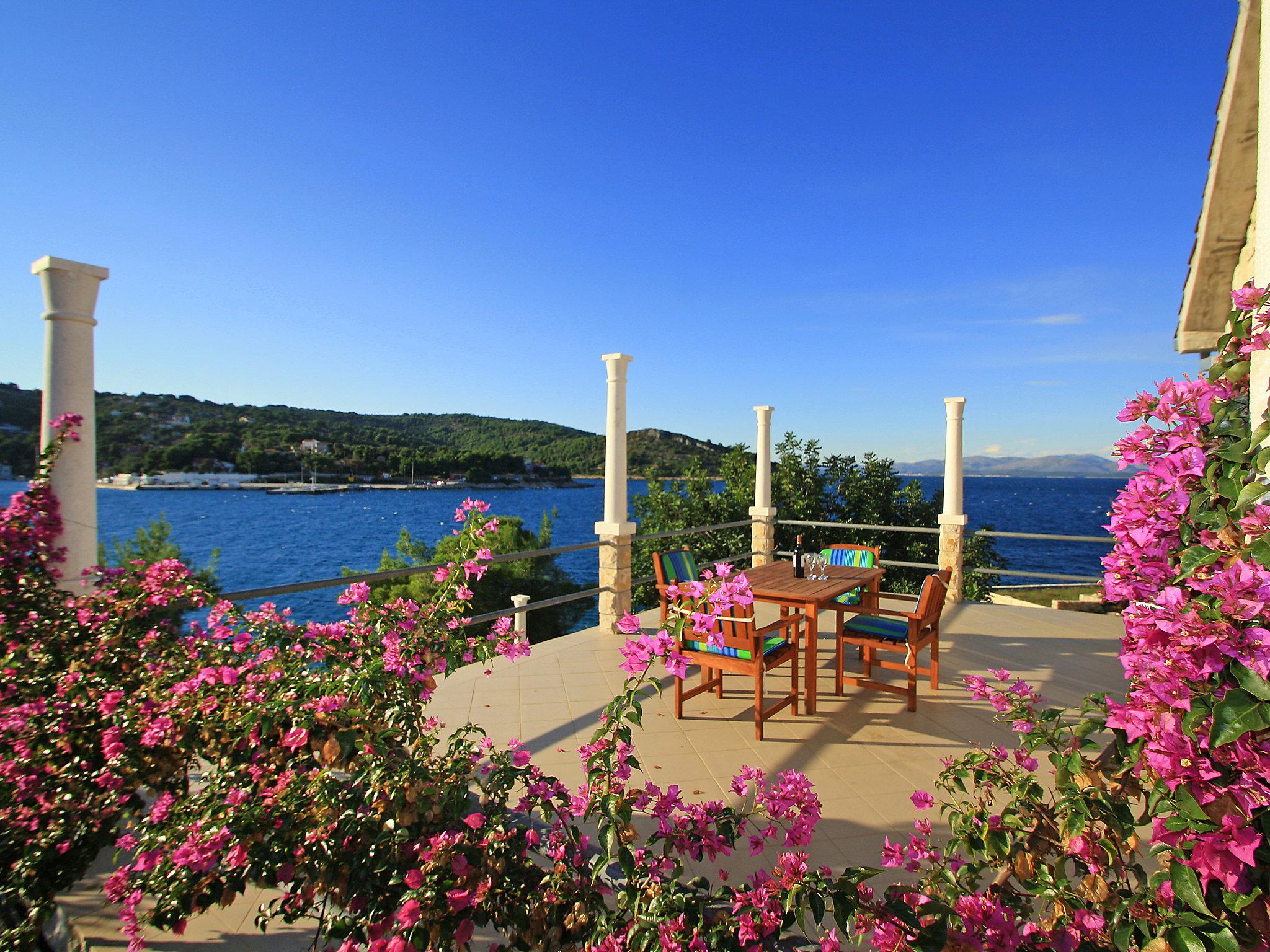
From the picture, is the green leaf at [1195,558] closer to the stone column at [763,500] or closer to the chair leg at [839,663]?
the chair leg at [839,663]

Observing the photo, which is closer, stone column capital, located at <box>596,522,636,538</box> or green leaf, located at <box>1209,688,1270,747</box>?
green leaf, located at <box>1209,688,1270,747</box>

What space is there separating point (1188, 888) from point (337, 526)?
140 feet

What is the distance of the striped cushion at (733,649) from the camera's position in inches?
124

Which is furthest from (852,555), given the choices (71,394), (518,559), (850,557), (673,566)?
(71,394)

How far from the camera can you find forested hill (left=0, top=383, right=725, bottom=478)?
7953 millimetres

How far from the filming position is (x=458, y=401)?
2923cm

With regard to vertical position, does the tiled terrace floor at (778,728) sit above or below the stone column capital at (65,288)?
below

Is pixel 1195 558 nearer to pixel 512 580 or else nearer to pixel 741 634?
pixel 741 634

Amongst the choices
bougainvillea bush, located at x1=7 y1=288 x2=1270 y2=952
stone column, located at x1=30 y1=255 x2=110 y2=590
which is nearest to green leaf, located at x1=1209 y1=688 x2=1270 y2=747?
bougainvillea bush, located at x1=7 y1=288 x2=1270 y2=952

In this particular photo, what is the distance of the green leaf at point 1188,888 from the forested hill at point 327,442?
3172mm

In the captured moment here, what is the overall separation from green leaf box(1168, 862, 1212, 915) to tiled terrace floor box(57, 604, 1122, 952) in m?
1.49

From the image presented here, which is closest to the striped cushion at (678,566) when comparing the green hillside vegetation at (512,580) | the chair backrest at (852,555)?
the chair backrest at (852,555)

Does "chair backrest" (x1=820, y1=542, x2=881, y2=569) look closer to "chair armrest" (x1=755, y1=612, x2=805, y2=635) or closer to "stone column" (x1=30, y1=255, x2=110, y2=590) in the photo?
A: "chair armrest" (x1=755, y1=612, x2=805, y2=635)

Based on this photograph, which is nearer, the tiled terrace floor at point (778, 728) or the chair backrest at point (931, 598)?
the tiled terrace floor at point (778, 728)
